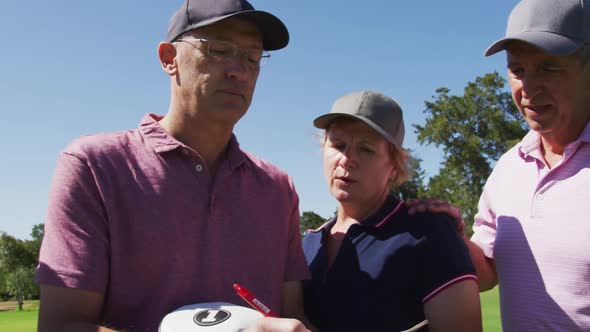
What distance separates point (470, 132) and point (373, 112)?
38669 mm

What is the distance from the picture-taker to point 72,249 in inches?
83.0

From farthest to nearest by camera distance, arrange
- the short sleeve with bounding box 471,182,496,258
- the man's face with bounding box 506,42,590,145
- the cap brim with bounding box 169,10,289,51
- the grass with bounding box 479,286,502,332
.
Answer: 1. the grass with bounding box 479,286,502,332
2. the short sleeve with bounding box 471,182,496,258
3. the man's face with bounding box 506,42,590,145
4. the cap brim with bounding box 169,10,289,51

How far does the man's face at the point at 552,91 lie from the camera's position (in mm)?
2898

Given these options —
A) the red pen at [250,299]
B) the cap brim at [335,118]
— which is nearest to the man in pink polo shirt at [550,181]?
the cap brim at [335,118]

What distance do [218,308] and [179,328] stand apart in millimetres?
165

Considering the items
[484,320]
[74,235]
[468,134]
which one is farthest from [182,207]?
[468,134]

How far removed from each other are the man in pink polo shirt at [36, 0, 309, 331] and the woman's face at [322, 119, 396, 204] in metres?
0.34

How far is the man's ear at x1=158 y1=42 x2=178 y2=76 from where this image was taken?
104 inches

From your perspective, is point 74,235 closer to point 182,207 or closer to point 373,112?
point 182,207

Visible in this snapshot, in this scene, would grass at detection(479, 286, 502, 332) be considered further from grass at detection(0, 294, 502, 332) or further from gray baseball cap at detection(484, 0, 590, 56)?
gray baseball cap at detection(484, 0, 590, 56)

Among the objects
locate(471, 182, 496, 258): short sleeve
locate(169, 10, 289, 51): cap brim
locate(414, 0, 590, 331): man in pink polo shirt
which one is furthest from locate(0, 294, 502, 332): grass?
locate(169, 10, 289, 51): cap brim

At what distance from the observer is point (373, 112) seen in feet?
9.82

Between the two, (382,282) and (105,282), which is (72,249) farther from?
(382,282)

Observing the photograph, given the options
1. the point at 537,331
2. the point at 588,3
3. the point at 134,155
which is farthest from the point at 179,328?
the point at 588,3
